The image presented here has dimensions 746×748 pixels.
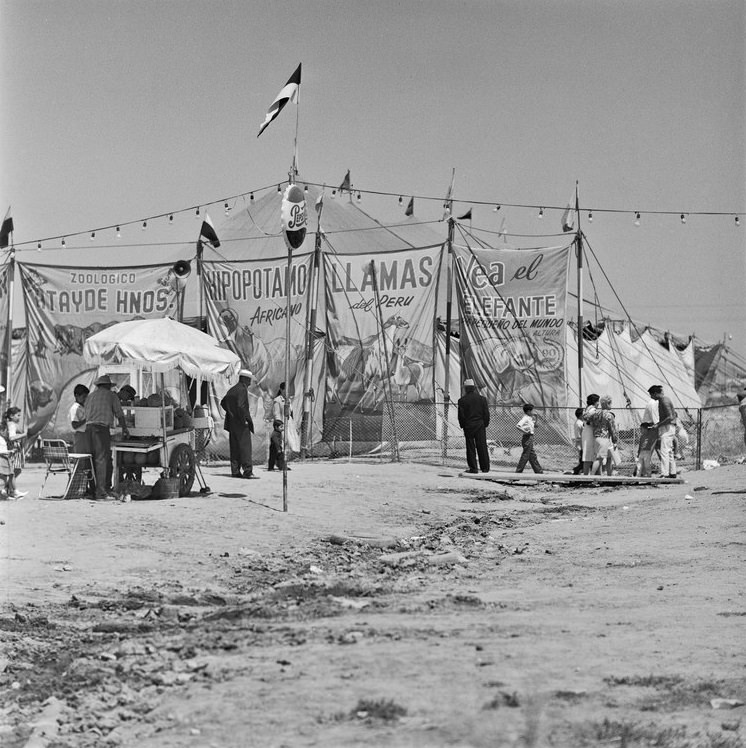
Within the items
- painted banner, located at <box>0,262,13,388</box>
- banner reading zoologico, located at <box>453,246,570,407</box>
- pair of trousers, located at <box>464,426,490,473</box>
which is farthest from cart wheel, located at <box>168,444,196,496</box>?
banner reading zoologico, located at <box>453,246,570,407</box>

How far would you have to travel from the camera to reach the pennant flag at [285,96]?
14992mm

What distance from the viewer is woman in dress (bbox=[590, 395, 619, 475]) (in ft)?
61.8

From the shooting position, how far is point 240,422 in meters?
17.3

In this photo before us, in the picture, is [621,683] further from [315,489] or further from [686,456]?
[686,456]

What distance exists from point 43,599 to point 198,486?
25.9 feet

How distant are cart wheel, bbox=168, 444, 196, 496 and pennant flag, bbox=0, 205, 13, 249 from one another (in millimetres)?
11725

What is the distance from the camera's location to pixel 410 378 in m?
25.0

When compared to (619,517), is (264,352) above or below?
above

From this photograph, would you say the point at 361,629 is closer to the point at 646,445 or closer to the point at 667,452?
the point at 667,452

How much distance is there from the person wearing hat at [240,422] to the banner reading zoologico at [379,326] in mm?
7464

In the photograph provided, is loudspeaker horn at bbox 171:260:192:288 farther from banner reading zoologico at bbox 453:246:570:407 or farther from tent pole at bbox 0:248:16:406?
banner reading zoologico at bbox 453:246:570:407

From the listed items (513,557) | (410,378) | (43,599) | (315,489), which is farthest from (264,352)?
(43,599)

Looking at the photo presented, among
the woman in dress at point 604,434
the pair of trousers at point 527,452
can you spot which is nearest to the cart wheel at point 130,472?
the woman in dress at point 604,434

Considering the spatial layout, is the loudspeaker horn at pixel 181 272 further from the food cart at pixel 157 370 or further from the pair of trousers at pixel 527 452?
the food cart at pixel 157 370
